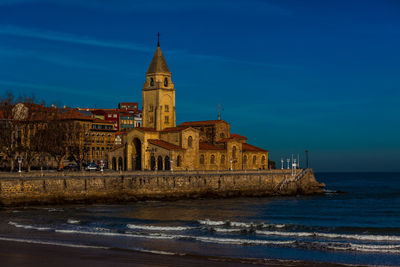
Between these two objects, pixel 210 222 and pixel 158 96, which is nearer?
pixel 210 222

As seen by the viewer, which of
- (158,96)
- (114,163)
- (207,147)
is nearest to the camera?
(207,147)

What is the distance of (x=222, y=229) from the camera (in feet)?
152

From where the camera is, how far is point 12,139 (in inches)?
3177

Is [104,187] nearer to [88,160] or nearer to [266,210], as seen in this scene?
[266,210]

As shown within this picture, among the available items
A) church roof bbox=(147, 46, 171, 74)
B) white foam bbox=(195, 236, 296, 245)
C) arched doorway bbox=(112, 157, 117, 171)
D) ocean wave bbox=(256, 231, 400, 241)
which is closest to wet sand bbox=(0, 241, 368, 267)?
white foam bbox=(195, 236, 296, 245)

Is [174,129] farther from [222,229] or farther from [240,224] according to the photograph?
[222,229]

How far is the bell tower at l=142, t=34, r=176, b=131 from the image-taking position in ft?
347

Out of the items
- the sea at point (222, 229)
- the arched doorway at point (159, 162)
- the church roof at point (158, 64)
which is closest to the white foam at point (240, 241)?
the sea at point (222, 229)

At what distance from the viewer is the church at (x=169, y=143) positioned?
97250 millimetres

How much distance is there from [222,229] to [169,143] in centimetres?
5415

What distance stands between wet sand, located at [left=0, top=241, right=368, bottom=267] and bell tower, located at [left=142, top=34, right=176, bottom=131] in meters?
71.7

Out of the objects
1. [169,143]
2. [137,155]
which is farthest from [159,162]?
[137,155]

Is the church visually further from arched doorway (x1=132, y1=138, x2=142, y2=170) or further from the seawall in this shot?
the seawall

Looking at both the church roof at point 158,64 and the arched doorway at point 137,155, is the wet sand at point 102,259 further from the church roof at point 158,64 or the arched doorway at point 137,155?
the church roof at point 158,64
